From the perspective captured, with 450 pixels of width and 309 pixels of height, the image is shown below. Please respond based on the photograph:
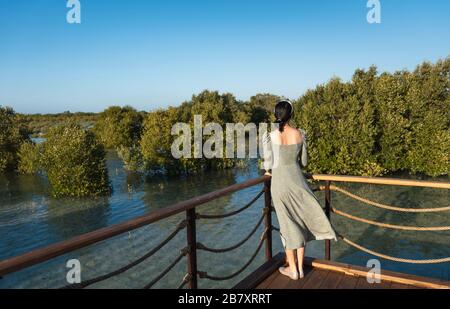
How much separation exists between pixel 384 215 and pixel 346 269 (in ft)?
62.3

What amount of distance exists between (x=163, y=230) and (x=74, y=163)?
10251 millimetres

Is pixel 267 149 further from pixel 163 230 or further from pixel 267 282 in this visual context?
pixel 163 230

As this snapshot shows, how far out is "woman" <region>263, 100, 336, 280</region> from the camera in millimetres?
4055

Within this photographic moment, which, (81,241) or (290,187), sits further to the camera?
(290,187)

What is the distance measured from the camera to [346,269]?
4422 mm

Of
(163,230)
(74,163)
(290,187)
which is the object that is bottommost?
(163,230)

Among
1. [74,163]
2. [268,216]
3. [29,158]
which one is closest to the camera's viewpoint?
[268,216]

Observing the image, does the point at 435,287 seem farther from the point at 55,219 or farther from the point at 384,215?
the point at 55,219

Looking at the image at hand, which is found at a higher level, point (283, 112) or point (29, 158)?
point (283, 112)

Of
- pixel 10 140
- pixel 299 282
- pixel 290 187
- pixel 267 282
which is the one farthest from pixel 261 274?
pixel 10 140

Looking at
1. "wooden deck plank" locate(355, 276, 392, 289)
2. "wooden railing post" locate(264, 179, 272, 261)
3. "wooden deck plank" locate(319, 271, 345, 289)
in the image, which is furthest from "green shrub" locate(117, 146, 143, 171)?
"wooden deck plank" locate(355, 276, 392, 289)

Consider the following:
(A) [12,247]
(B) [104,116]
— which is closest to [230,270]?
(A) [12,247]

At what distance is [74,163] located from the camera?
2583 cm

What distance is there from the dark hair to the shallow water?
10.6 metres
